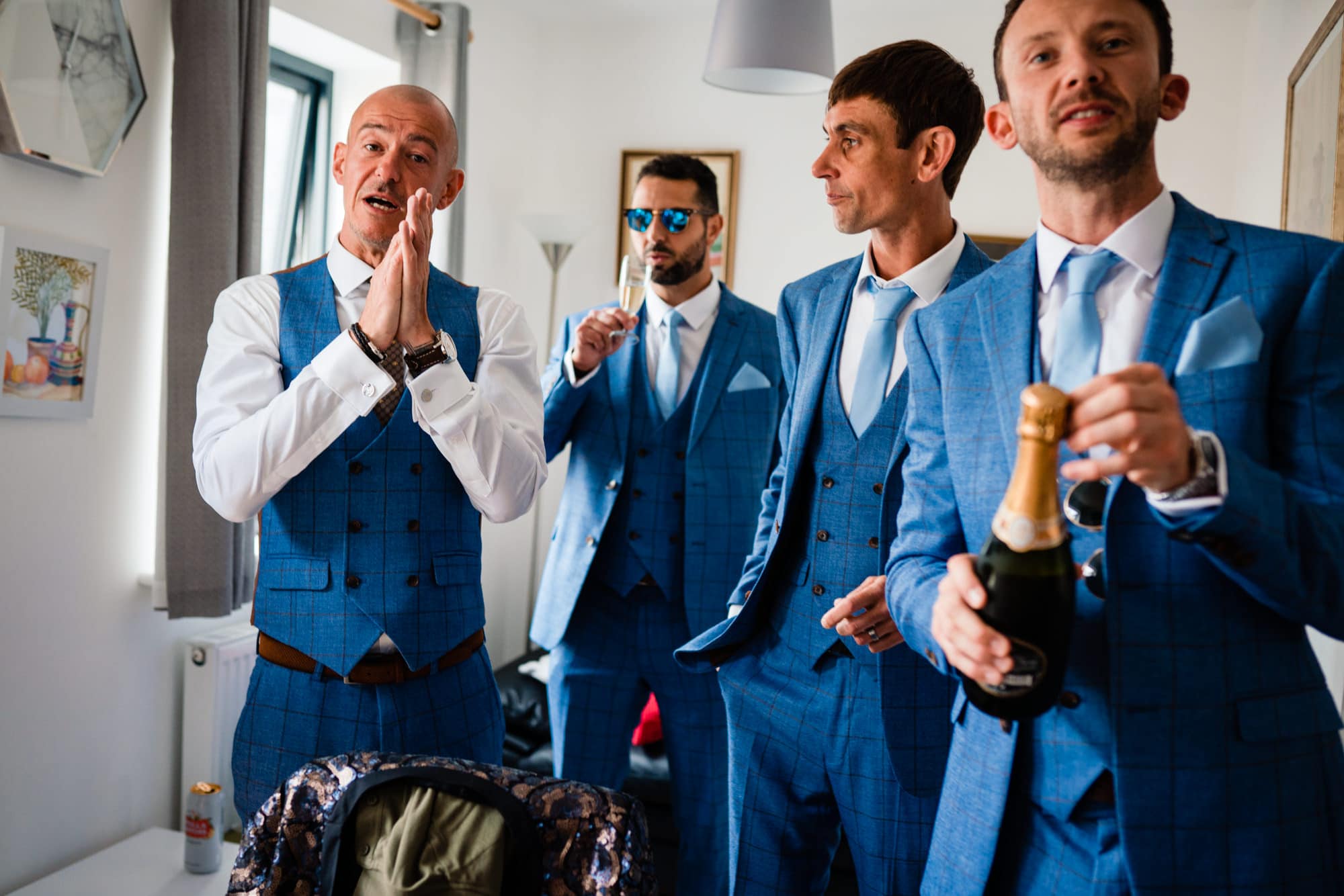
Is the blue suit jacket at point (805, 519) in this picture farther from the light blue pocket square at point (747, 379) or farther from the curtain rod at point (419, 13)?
the curtain rod at point (419, 13)

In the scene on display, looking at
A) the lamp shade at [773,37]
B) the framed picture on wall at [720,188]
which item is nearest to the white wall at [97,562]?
the lamp shade at [773,37]

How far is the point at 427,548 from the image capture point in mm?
1803

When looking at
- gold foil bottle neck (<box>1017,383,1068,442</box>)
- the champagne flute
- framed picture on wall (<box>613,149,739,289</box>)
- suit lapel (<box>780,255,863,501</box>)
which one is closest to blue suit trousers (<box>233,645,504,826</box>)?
suit lapel (<box>780,255,863,501</box>)

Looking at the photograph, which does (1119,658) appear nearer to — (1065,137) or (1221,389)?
(1221,389)

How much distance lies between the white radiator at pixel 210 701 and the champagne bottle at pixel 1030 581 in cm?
271

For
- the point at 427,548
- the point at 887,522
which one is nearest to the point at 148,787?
the point at 427,548

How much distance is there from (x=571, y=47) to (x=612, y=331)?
356cm

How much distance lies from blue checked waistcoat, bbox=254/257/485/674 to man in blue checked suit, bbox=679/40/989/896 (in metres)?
0.46

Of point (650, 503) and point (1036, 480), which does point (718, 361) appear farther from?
point (1036, 480)

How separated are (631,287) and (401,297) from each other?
83 cm

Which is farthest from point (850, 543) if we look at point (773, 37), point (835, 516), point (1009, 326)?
point (773, 37)

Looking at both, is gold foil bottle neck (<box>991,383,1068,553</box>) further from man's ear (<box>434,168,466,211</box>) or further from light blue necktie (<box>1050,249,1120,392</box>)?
man's ear (<box>434,168,466,211</box>)

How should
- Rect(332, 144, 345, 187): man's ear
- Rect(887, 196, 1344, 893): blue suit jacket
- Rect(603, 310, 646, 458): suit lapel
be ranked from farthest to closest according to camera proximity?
Rect(603, 310, 646, 458): suit lapel < Rect(332, 144, 345, 187): man's ear < Rect(887, 196, 1344, 893): blue suit jacket

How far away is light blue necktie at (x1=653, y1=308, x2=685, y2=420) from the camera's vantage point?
2.64m
